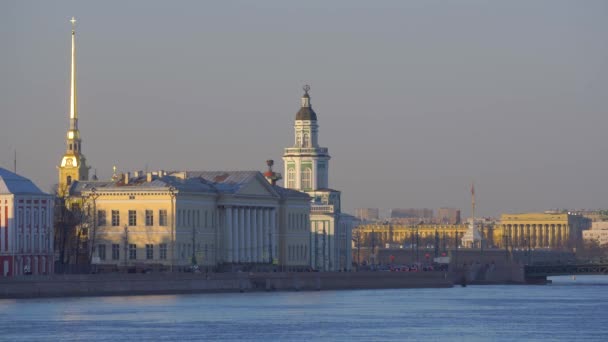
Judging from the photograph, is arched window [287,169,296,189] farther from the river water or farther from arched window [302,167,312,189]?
the river water

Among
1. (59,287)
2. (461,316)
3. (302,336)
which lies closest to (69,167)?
(59,287)

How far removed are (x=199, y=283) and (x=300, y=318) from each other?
2369cm

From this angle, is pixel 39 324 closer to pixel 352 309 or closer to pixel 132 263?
pixel 352 309

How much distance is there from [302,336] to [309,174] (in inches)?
3504

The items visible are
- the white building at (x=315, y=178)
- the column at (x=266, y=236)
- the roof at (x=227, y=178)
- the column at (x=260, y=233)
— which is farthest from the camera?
the white building at (x=315, y=178)

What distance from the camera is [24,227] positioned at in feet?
368

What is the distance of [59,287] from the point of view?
10056 centimetres

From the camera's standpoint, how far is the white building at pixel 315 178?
164750mm

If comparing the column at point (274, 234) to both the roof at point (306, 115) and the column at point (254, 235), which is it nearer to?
the column at point (254, 235)

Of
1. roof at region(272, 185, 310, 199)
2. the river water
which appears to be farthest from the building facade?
the river water

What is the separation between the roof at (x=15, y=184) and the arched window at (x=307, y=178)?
2109 inches

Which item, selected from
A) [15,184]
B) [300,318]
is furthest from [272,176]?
[300,318]

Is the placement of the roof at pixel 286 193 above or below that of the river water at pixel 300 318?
above

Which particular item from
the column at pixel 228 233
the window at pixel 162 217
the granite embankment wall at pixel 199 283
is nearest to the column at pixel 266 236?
the column at pixel 228 233
